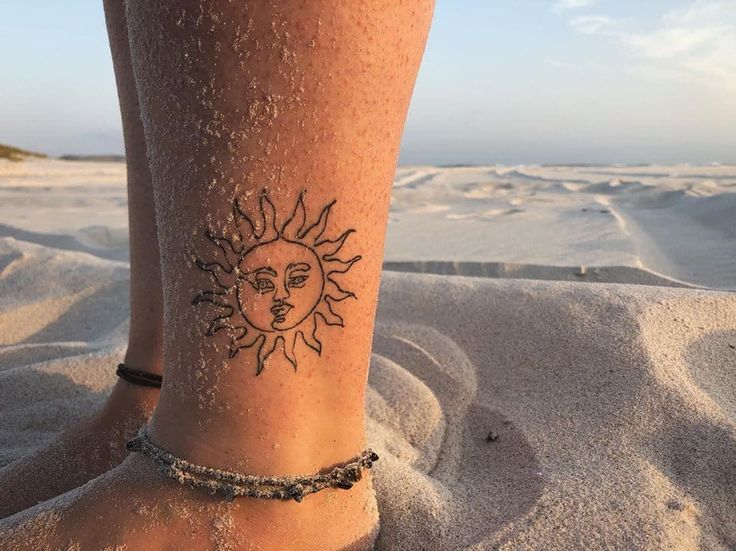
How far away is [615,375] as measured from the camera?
4.27ft

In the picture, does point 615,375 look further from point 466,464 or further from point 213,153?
point 213,153

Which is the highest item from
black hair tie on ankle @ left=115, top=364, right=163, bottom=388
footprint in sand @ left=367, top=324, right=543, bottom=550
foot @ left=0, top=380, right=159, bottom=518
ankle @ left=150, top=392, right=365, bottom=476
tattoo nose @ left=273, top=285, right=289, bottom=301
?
tattoo nose @ left=273, top=285, right=289, bottom=301

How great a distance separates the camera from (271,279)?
2.58ft

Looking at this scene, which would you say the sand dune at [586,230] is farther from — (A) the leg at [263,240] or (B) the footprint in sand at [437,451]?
(A) the leg at [263,240]

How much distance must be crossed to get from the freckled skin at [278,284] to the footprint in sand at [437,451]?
0.39 metres

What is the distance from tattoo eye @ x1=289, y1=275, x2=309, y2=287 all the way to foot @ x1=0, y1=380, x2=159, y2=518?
0.59 m

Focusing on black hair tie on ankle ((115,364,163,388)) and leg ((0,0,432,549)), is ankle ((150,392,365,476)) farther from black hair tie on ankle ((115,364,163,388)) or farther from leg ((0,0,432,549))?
black hair tie on ankle ((115,364,163,388))

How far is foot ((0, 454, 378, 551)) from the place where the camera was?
2.72 feet

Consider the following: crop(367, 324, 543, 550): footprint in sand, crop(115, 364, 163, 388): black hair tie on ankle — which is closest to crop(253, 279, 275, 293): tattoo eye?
crop(367, 324, 543, 550): footprint in sand

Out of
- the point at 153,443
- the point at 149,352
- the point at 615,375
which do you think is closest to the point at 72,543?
the point at 153,443

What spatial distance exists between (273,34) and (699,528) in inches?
35.3

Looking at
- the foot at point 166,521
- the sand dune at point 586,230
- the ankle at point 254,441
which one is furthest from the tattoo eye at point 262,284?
the sand dune at point 586,230

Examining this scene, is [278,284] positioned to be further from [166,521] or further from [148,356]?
[148,356]

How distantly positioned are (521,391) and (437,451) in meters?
0.26
